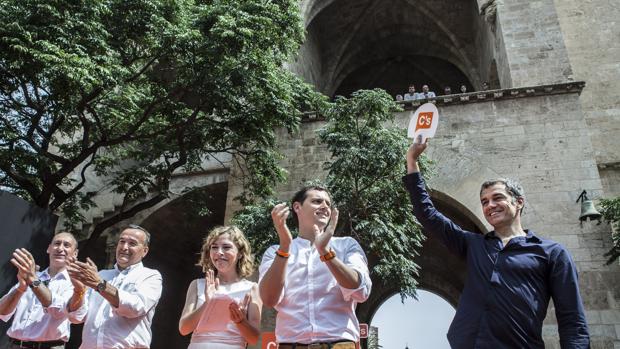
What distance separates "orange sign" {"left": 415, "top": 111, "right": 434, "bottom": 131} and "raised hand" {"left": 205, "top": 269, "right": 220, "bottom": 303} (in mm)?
1598

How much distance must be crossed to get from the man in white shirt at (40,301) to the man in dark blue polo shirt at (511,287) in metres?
2.89

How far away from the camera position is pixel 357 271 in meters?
2.62

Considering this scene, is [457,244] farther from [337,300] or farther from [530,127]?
[530,127]

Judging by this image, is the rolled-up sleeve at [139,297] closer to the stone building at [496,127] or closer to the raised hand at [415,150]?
the raised hand at [415,150]

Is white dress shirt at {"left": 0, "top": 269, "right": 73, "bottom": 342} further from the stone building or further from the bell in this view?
the bell

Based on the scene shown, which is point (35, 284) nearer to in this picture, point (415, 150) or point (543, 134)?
point (415, 150)

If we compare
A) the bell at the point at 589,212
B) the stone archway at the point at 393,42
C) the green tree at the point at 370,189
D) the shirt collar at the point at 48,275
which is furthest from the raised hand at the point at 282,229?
the stone archway at the point at 393,42

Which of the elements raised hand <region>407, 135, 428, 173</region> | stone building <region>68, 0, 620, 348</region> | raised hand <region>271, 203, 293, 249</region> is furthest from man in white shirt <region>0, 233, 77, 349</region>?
stone building <region>68, 0, 620, 348</region>

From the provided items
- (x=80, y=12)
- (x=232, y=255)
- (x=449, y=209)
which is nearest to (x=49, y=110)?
(x=80, y=12)

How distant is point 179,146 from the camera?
33.0 ft

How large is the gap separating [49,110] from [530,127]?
9713 millimetres

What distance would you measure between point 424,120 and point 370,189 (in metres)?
5.35

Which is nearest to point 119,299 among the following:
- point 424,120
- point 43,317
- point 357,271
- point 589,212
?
point 43,317

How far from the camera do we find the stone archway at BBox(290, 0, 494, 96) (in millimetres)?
18734
